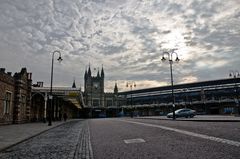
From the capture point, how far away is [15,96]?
99.9 ft

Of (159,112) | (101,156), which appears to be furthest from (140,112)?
(101,156)

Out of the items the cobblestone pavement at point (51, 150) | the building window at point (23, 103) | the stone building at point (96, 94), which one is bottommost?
the cobblestone pavement at point (51, 150)

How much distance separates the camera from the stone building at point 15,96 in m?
26.2

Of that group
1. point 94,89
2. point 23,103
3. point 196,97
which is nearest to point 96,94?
point 94,89

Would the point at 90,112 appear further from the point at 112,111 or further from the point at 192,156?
the point at 192,156

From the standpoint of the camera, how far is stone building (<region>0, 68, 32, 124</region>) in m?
26.2

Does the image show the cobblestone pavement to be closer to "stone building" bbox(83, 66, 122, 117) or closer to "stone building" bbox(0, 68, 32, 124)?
"stone building" bbox(0, 68, 32, 124)

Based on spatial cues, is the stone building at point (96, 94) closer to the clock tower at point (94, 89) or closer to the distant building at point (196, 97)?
the clock tower at point (94, 89)

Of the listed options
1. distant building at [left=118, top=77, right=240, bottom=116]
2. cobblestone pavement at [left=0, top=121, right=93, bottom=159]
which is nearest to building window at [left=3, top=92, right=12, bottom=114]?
cobblestone pavement at [left=0, top=121, right=93, bottom=159]

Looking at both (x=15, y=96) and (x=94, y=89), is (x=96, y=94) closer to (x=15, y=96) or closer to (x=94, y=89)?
(x=94, y=89)

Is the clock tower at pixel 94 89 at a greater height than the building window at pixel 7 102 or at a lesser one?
greater

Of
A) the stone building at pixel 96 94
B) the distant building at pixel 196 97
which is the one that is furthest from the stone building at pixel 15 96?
the stone building at pixel 96 94

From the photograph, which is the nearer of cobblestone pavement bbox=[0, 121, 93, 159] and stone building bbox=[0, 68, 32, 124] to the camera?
cobblestone pavement bbox=[0, 121, 93, 159]

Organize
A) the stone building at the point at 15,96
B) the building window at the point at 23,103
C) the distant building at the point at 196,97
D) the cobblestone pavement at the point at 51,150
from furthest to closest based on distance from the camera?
1. the distant building at the point at 196,97
2. the building window at the point at 23,103
3. the stone building at the point at 15,96
4. the cobblestone pavement at the point at 51,150
